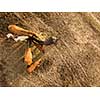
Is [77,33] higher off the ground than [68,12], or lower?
lower
